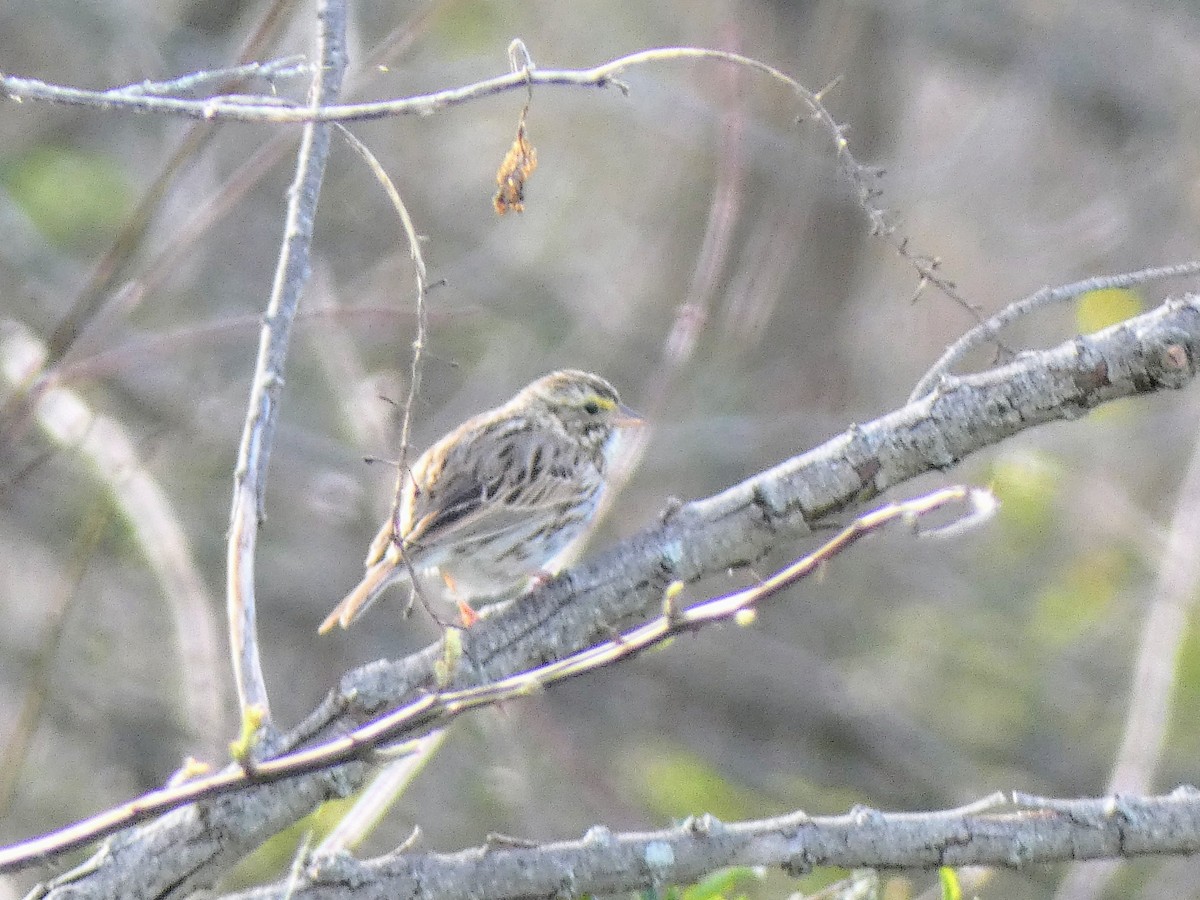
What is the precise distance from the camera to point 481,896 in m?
2.86

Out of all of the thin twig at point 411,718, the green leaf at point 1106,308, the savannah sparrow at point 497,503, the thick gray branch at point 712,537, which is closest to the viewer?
the thin twig at point 411,718

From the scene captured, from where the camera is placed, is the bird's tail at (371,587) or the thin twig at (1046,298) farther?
the bird's tail at (371,587)

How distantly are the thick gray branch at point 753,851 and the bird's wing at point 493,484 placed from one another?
1.83 metres

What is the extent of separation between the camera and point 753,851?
2.92 metres

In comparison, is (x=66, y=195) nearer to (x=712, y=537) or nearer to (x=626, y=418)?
(x=626, y=418)

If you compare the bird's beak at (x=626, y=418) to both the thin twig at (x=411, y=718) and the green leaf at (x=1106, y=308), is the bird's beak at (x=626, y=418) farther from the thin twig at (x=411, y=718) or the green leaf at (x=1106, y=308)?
the thin twig at (x=411, y=718)

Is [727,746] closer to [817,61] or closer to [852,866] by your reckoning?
[817,61]

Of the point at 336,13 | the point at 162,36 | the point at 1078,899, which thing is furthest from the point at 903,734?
the point at 336,13

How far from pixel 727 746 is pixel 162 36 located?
421 centimetres

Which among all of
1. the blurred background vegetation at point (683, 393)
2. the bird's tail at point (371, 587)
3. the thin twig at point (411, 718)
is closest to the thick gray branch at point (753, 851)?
the thin twig at point (411, 718)

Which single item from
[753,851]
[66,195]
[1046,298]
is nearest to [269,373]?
[753,851]

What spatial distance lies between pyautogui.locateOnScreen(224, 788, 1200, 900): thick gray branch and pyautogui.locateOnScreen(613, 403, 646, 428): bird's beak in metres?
2.58

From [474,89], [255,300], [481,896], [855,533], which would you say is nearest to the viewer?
[855,533]

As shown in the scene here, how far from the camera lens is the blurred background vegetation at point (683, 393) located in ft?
23.4
